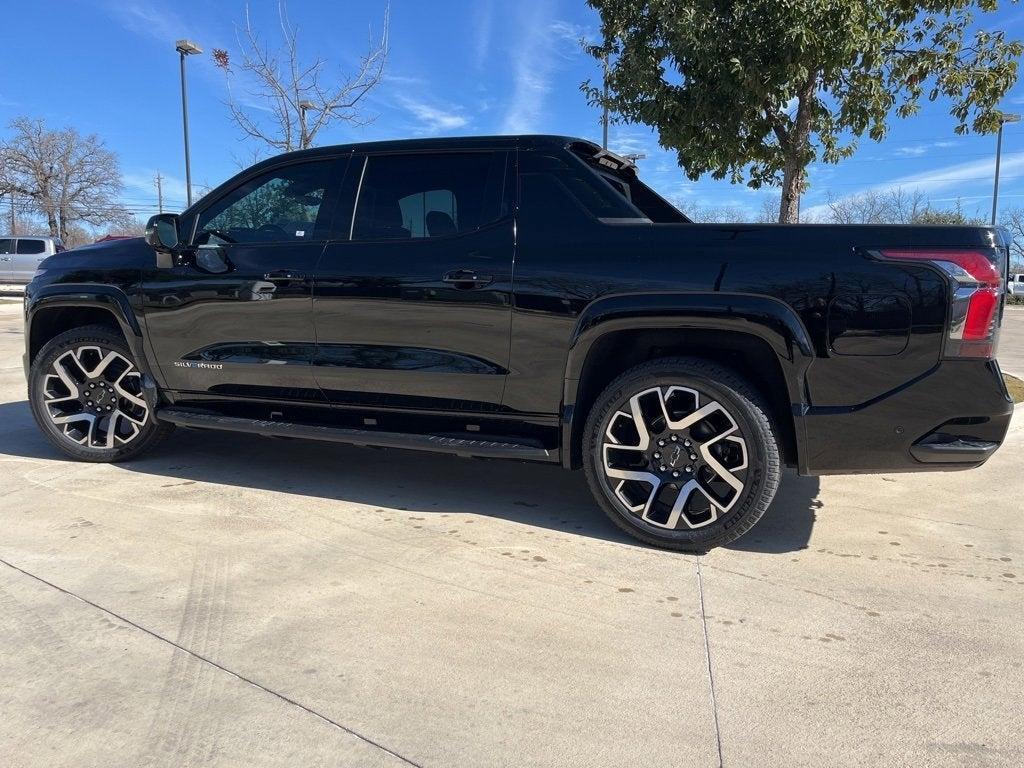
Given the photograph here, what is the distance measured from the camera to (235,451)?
5109 millimetres

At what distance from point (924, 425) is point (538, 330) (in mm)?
1635

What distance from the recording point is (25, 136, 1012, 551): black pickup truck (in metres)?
2.98

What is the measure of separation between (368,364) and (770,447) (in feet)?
6.41

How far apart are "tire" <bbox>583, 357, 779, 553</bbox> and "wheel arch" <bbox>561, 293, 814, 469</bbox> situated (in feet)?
0.36

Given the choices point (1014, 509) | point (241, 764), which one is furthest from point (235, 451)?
point (1014, 509)

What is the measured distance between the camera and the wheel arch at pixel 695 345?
3.07m

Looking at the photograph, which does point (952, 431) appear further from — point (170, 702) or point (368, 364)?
point (170, 702)

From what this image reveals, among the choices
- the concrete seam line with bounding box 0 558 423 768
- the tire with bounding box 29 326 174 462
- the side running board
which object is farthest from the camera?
the tire with bounding box 29 326 174 462

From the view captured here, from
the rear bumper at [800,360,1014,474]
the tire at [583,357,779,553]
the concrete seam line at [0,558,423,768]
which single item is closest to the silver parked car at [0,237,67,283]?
the concrete seam line at [0,558,423,768]

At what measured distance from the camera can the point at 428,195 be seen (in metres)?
3.90

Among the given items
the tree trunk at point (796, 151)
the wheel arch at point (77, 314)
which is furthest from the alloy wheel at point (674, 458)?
the tree trunk at point (796, 151)

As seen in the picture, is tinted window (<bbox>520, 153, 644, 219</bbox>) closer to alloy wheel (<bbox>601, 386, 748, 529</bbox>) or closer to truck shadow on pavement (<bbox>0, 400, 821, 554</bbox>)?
alloy wheel (<bbox>601, 386, 748, 529</bbox>)

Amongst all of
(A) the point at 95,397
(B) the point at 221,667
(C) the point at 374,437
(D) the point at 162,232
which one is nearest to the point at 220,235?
(D) the point at 162,232

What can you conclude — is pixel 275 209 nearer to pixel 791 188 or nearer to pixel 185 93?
pixel 791 188
